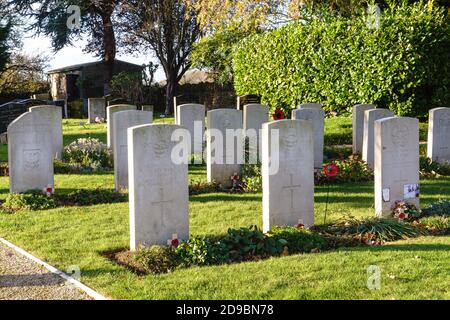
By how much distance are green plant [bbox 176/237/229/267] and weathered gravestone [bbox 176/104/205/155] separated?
7825 mm

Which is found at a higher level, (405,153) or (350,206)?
(405,153)

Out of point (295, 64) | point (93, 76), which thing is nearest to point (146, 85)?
point (93, 76)

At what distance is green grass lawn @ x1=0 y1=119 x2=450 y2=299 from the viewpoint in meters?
5.55

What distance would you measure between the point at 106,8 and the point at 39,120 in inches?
1145

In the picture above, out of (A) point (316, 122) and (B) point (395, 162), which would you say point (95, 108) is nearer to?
(A) point (316, 122)

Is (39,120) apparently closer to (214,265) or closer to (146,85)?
(214,265)

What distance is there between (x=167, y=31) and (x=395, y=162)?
26.9 metres

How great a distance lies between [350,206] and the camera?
973cm

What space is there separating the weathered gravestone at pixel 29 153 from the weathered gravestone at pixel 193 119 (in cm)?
450

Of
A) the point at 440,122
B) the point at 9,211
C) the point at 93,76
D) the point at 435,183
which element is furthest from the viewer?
the point at 93,76

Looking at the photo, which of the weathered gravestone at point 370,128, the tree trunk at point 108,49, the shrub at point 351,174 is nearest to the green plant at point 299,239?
the shrub at point 351,174

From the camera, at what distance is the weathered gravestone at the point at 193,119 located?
14.7 m

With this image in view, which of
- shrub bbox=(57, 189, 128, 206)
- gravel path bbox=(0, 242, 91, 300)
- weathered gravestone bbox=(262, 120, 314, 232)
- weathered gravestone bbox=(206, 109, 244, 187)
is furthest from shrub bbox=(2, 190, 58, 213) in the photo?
weathered gravestone bbox=(262, 120, 314, 232)
